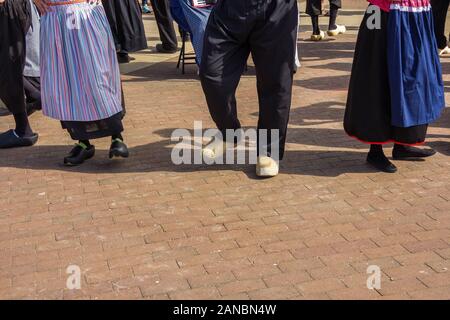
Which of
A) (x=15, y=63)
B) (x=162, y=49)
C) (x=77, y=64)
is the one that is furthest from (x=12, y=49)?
(x=162, y=49)

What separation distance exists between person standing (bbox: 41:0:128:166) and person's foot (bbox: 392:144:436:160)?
2021 mm

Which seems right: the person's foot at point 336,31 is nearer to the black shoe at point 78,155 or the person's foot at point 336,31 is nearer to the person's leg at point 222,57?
the person's leg at point 222,57

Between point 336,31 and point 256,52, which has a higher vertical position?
point 256,52

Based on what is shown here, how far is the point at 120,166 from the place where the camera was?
15.2 feet

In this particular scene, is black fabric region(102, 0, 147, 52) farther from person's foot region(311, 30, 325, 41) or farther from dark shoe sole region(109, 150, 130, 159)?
person's foot region(311, 30, 325, 41)

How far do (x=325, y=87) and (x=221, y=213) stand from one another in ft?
11.7

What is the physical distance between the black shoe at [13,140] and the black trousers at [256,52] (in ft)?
6.10

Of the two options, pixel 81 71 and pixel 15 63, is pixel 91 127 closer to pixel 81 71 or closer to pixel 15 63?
pixel 81 71

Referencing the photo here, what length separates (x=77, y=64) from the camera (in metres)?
4.38

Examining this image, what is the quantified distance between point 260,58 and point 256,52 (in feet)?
0.16

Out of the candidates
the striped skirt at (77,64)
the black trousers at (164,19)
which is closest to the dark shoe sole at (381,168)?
the striped skirt at (77,64)

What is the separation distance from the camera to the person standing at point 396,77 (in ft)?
13.0

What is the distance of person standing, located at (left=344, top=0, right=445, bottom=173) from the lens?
13.0ft
